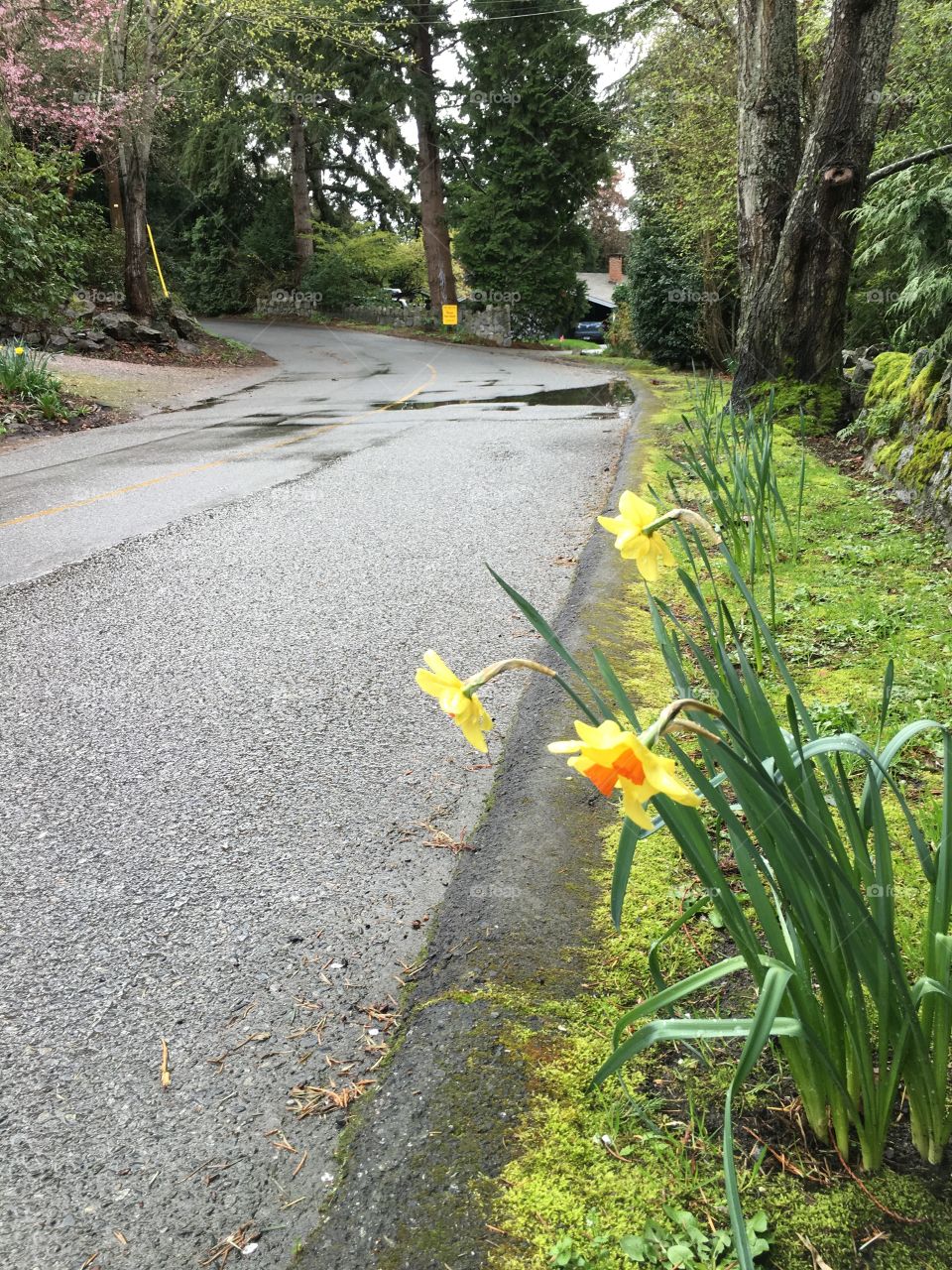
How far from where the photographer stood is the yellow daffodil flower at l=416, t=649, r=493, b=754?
1.15 m

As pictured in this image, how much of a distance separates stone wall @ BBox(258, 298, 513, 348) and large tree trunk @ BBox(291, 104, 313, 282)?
1.61 m

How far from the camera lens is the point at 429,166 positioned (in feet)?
94.0

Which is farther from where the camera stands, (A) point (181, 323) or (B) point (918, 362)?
(A) point (181, 323)

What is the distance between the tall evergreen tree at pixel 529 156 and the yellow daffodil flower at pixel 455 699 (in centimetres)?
2600

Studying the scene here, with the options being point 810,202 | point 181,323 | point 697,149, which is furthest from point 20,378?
point 697,149

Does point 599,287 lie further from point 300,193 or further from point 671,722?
point 671,722

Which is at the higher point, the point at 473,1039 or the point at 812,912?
the point at 812,912

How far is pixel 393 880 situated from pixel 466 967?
0.47 m

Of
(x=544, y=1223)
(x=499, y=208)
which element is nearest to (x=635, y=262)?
(x=499, y=208)

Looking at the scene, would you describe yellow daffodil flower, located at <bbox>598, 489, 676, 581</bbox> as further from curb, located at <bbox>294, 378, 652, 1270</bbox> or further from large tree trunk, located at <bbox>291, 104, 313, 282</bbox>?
large tree trunk, located at <bbox>291, 104, 313, 282</bbox>

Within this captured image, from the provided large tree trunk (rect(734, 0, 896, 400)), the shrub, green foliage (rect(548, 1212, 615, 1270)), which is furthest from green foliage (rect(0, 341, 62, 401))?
the shrub

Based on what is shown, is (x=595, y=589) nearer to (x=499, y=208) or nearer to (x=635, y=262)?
(x=635, y=262)

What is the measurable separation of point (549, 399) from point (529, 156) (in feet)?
51.4

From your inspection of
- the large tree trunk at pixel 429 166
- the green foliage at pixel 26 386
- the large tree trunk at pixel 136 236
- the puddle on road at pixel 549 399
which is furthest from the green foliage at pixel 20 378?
the large tree trunk at pixel 429 166
